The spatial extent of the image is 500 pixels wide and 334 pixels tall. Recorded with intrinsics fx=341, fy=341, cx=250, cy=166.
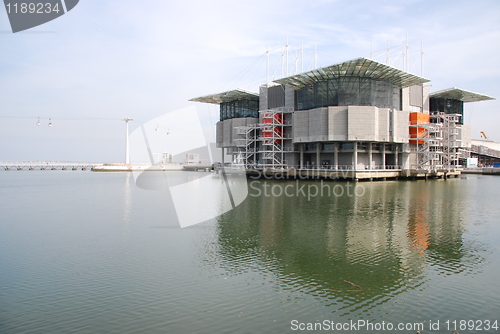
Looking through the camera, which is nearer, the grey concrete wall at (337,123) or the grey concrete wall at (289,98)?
the grey concrete wall at (337,123)

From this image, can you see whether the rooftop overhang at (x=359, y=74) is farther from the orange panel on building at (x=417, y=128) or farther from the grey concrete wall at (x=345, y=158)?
the grey concrete wall at (x=345, y=158)

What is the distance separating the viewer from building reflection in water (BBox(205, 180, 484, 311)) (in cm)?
1344

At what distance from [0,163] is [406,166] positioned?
16926 centimetres

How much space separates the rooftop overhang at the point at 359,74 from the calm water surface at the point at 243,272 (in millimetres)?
47647

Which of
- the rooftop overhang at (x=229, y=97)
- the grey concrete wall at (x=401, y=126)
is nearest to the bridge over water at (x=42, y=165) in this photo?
the rooftop overhang at (x=229, y=97)

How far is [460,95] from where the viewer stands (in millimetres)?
95938

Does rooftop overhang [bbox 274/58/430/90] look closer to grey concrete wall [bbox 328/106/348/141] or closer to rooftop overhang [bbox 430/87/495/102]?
grey concrete wall [bbox 328/106/348/141]

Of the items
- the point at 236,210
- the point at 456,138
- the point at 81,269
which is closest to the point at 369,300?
the point at 81,269

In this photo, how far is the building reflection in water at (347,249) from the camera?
1344cm

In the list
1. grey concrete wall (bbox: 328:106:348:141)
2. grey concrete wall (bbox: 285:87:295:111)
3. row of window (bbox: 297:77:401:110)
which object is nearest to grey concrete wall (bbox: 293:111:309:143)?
row of window (bbox: 297:77:401:110)

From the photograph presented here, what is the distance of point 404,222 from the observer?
2556 centimetres

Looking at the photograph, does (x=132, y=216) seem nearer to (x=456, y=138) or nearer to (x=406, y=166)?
(x=406, y=166)

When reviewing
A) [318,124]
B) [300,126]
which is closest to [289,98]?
[300,126]

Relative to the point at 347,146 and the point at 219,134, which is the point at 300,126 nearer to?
the point at 347,146
